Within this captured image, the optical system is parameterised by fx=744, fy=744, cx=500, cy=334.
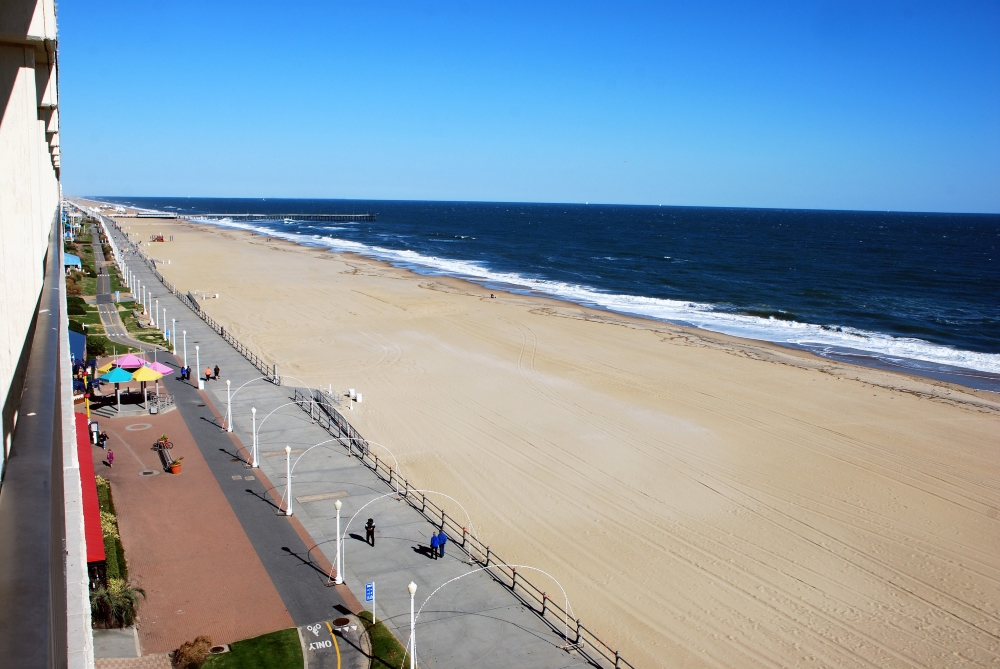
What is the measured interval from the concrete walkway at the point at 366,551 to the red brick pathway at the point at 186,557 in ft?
1.22

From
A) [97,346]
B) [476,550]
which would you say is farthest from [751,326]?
[97,346]

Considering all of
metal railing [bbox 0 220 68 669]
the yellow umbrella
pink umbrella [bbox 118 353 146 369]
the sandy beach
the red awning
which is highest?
metal railing [bbox 0 220 68 669]

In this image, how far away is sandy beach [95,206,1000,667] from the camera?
52.9ft

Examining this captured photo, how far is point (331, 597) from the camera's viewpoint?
14.4 meters

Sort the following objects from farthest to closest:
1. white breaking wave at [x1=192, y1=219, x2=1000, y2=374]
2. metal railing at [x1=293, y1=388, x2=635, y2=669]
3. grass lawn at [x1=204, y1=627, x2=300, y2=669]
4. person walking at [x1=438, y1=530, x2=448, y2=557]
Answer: white breaking wave at [x1=192, y1=219, x2=1000, y2=374], person walking at [x1=438, y1=530, x2=448, y2=557], metal railing at [x1=293, y1=388, x2=635, y2=669], grass lawn at [x1=204, y1=627, x2=300, y2=669]

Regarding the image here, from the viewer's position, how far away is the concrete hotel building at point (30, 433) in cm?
250

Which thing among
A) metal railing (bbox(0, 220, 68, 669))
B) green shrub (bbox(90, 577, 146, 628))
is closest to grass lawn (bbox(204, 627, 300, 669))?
green shrub (bbox(90, 577, 146, 628))

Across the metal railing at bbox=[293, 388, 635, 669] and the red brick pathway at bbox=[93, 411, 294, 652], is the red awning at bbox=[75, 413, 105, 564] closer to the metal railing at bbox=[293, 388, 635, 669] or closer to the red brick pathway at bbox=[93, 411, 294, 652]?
the red brick pathway at bbox=[93, 411, 294, 652]

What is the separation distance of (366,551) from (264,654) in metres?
4.31

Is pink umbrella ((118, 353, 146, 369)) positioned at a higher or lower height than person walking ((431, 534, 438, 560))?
higher

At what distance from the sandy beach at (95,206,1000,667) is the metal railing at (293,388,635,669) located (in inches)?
33.9

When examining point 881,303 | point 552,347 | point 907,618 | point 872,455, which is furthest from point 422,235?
point 907,618

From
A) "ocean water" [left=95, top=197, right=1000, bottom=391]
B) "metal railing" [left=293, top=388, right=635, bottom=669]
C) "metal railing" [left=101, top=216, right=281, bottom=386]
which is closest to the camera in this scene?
"metal railing" [left=293, top=388, right=635, bottom=669]

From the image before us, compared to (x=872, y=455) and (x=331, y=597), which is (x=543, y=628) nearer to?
(x=331, y=597)
